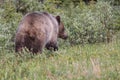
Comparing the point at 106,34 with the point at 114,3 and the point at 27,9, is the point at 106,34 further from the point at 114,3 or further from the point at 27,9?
the point at 114,3

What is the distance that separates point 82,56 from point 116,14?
32.7 ft

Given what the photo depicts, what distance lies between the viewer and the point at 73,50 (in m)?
10.9

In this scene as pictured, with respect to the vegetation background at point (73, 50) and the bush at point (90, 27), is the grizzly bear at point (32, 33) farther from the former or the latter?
the bush at point (90, 27)

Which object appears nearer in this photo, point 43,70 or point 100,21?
point 43,70

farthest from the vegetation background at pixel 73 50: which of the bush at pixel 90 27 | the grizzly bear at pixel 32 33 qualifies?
the grizzly bear at pixel 32 33

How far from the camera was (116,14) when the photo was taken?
18781 mm

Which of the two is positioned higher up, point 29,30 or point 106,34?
point 29,30

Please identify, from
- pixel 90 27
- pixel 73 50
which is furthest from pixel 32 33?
pixel 90 27

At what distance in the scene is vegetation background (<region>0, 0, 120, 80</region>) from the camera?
618 cm

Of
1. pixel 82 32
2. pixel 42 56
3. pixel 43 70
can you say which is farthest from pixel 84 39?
pixel 43 70

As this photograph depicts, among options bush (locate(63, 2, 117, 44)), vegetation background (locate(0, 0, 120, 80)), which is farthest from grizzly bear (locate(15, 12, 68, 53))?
bush (locate(63, 2, 117, 44))

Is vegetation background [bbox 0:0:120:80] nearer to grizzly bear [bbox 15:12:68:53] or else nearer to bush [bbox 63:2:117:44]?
bush [bbox 63:2:117:44]

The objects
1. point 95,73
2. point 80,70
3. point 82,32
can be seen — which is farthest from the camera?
point 82,32

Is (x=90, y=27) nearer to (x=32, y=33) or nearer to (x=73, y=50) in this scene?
(x=73, y=50)
